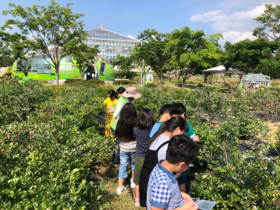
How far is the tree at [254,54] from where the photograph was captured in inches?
934

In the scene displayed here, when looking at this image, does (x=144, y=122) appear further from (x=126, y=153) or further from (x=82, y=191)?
(x=82, y=191)

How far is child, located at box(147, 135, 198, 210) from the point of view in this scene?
5.09ft

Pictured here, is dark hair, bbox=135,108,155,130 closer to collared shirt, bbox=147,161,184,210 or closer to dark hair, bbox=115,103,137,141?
dark hair, bbox=115,103,137,141

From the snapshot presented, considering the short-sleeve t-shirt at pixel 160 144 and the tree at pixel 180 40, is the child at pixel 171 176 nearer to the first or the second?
the short-sleeve t-shirt at pixel 160 144

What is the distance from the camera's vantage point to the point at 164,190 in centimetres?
155

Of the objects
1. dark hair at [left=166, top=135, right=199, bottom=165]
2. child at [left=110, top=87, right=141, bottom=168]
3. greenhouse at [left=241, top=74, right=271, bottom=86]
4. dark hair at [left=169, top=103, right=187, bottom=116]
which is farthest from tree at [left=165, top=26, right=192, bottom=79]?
dark hair at [left=166, top=135, right=199, bottom=165]

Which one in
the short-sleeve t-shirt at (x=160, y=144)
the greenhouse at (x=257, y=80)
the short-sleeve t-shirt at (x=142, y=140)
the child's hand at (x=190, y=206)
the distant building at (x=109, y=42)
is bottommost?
the child's hand at (x=190, y=206)

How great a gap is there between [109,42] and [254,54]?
36082mm

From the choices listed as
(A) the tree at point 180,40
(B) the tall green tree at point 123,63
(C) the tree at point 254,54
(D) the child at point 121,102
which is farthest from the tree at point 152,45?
(D) the child at point 121,102

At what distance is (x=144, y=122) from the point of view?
297 centimetres

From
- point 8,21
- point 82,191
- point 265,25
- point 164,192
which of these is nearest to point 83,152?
point 82,191


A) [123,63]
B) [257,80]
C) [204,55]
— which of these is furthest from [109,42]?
[257,80]

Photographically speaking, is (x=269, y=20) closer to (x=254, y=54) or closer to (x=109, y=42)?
(x=254, y=54)

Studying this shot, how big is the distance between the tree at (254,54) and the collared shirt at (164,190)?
87.5ft
